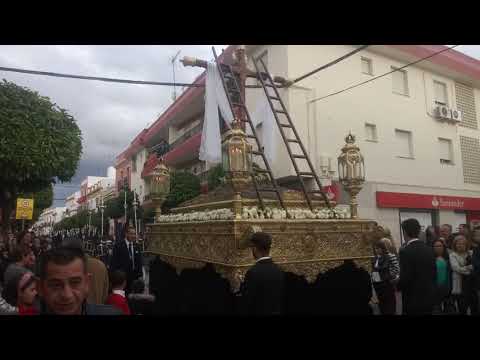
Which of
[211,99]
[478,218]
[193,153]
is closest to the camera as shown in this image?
[211,99]

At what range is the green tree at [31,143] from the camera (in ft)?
33.9

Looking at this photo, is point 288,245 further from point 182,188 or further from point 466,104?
point 466,104

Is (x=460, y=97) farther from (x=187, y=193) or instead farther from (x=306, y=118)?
(x=187, y=193)

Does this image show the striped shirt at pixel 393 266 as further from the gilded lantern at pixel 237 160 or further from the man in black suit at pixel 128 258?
the man in black suit at pixel 128 258

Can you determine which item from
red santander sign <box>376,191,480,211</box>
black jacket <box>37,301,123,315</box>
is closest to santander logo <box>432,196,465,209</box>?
red santander sign <box>376,191,480,211</box>

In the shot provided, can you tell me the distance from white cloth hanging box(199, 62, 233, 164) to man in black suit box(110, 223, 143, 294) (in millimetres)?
2310

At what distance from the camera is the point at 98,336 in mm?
1102

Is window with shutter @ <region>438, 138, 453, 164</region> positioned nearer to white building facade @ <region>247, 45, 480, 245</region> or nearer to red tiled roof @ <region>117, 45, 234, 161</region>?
white building facade @ <region>247, 45, 480, 245</region>

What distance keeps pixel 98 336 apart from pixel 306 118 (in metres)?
11.0

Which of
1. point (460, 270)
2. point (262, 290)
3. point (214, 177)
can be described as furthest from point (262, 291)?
point (214, 177)

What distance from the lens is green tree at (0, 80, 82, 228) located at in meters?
10.3

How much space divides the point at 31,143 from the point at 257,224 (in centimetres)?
954

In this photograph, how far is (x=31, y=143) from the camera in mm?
10875

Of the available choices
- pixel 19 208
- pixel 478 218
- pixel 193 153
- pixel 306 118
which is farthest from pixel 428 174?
pixel 19 208
